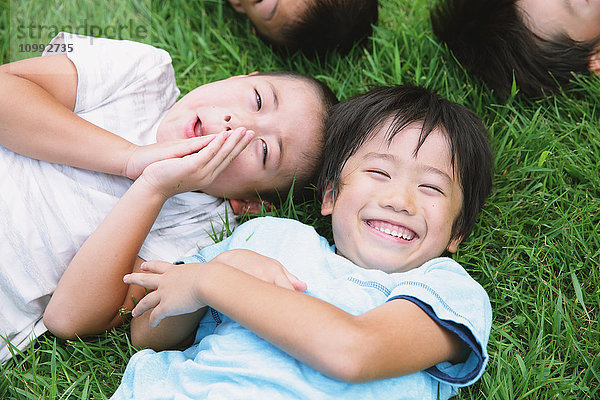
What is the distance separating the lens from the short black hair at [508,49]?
276cm

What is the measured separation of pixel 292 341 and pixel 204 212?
0.89 meters

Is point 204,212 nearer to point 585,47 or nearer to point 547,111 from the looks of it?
point 547,111

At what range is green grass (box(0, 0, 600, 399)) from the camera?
6.48 feet

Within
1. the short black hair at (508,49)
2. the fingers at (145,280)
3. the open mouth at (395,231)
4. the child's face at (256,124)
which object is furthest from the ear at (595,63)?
the fingers at (145,280)

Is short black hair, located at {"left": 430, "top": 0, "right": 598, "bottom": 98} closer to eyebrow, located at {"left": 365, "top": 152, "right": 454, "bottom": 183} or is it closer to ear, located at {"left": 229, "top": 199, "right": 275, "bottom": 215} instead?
eyebrow, located at {"left": 365, "top": 152, "right": 454, "bottom": 183}

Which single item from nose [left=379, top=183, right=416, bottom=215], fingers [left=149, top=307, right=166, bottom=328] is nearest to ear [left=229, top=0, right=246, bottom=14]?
nose [left=379, top=183, right=416, bottom=215]

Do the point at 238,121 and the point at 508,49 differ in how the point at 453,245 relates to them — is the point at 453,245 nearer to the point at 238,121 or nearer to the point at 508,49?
the point at 238,121

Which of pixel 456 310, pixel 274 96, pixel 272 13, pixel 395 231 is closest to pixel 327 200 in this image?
→ pixel 395 231

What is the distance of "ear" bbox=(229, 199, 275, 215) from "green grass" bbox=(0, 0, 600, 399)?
11 centimetres

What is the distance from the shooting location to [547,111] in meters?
2.76

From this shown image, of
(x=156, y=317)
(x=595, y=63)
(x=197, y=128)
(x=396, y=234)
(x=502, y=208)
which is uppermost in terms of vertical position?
(x=197, y=128)

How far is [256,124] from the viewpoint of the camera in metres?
2.19

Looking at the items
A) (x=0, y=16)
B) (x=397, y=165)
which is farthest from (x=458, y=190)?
(x=0, y=16)

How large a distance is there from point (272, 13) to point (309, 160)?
3.33 feet
